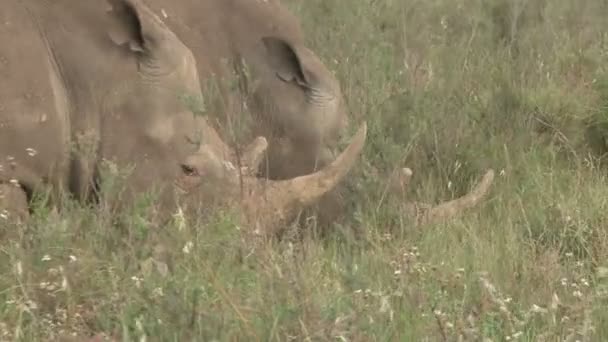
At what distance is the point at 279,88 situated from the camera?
Answer: 7.33m

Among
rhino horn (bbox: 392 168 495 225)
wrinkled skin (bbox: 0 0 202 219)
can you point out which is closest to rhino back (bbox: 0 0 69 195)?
wrinkled skin (bbox: 0 0 202 219)

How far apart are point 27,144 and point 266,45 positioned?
176 cm

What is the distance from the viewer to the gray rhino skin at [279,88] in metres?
7.27

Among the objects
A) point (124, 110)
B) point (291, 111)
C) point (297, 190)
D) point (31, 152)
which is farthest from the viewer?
point (291, 111)

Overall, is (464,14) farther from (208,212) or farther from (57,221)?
(57,221)

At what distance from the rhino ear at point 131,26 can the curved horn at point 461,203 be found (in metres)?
1.54

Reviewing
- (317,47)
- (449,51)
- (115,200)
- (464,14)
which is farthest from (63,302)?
(464,14)

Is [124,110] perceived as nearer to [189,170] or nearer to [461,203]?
[189,170]

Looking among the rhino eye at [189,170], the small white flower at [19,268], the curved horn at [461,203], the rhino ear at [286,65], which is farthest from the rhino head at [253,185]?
the small white flower at [19,268]

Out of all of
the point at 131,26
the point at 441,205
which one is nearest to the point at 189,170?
the point at 131,26

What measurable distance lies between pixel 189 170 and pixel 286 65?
112 cm

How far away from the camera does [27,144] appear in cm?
598

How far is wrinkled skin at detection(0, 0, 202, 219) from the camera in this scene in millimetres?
6055

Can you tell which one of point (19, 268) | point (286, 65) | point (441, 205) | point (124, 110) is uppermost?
point (19, 268)
